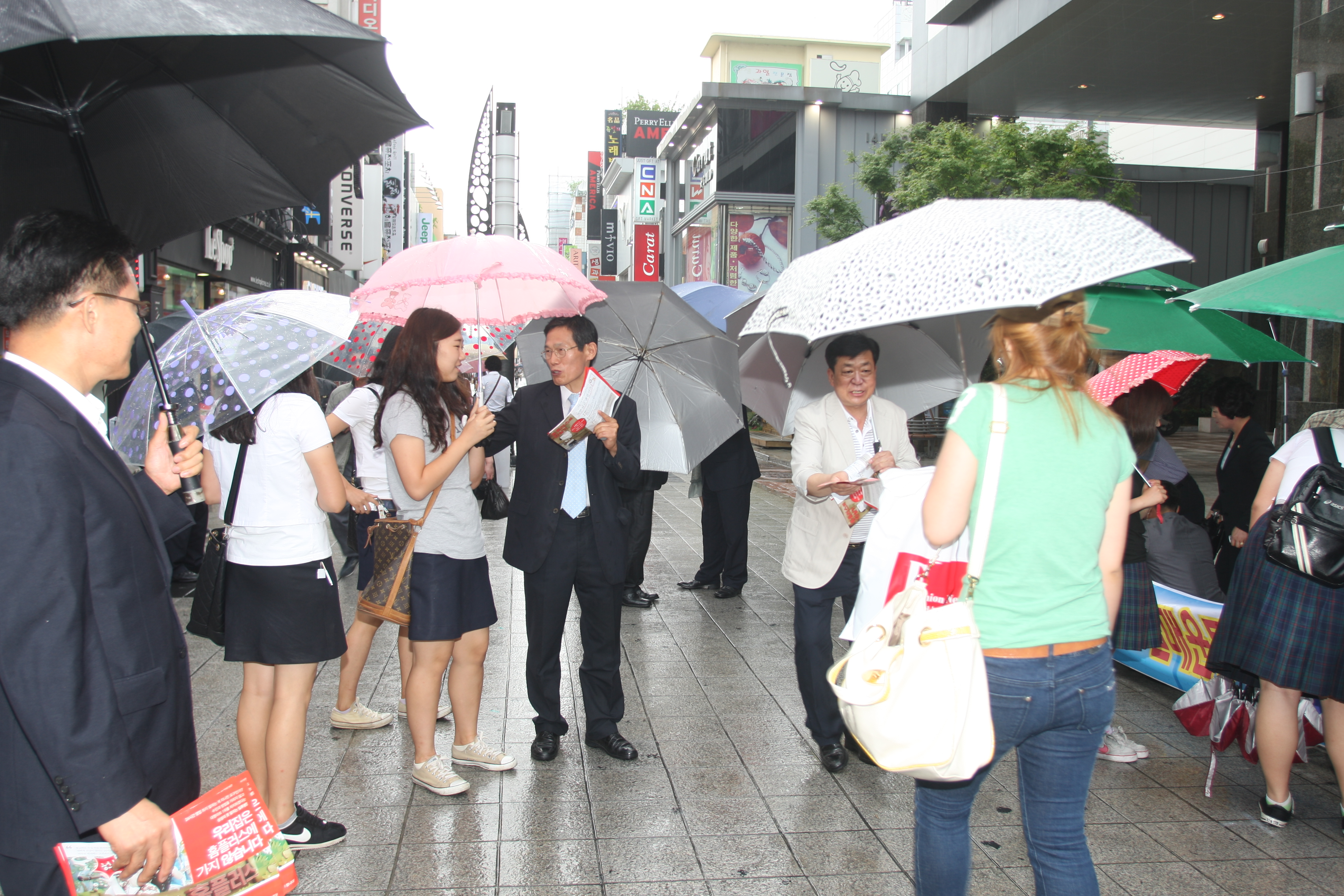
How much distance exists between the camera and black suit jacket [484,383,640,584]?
13.3 ft

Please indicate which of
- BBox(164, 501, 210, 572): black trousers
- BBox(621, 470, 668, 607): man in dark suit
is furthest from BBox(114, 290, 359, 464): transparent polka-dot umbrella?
BBox(164, 501, 210, 572): black trousers

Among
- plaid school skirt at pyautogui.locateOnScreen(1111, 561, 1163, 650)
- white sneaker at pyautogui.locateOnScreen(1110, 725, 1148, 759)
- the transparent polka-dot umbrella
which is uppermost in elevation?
the transparent polka-dot umbrella

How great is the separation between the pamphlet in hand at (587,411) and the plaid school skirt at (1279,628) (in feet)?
8.63

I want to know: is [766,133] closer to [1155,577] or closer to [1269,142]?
[1269,142]

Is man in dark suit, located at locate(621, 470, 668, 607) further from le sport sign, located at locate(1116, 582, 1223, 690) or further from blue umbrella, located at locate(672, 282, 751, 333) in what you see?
le sport sign, located at locate(1116, 582, 1223, 690)

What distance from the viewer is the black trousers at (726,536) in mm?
7340

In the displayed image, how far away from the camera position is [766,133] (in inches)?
1005

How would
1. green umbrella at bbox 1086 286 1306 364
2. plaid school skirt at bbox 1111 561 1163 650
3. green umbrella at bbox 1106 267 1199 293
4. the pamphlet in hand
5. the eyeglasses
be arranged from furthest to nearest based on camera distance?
1. green umbrella at bbox 1106 267 1199 293
2. green umbrella at bbox 1086 286 1306 364
3. plaid school skirt at bbox 1111 561 1163 650
4. the pamphlet in hand
5. the eyeglasses

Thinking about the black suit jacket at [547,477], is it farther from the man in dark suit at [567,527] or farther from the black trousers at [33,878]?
the black trousers at [33,878]

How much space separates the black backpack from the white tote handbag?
1.97m

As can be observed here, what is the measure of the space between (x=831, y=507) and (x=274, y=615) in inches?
89.7

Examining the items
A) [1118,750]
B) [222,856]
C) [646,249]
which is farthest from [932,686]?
[646,249]

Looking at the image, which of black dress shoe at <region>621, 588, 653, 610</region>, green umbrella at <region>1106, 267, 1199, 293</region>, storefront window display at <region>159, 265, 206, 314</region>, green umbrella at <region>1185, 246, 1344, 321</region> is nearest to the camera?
green umbrella at <region>1185, 246, 1344, 321</region>

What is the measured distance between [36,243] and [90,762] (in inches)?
39.3
